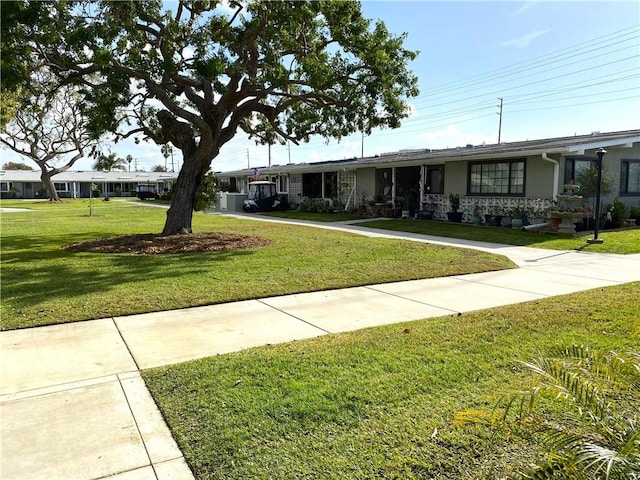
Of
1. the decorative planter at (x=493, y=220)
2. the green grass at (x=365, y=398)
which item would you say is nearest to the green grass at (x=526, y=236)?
the decorative planter at (x=493, y=220)

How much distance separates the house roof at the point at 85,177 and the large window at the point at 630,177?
51551 millimetres

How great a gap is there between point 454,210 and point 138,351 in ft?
54.6

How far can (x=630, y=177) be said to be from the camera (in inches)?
714

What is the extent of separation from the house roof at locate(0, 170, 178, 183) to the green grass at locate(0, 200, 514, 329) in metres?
51.8

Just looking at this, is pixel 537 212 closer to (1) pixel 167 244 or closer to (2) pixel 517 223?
(2) pixel 517 223

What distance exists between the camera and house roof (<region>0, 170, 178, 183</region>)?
6275 centimetres

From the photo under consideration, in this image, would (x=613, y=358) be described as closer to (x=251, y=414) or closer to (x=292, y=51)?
(x=251, y=414)

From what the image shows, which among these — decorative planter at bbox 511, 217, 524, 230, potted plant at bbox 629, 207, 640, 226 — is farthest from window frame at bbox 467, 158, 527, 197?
potted plant at bbox 629, 207, 640, 226

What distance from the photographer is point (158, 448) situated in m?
2.96

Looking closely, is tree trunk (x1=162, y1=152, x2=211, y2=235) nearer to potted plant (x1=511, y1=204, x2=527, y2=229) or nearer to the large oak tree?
the large oak tree

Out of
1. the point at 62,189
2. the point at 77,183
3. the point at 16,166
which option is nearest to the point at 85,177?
the point at 77,183

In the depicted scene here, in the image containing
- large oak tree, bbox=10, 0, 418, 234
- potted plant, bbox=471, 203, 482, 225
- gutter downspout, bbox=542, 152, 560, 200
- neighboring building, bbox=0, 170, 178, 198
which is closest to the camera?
large oak tree, bbox=10, 0, 418, 234

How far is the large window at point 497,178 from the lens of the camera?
1717 cm

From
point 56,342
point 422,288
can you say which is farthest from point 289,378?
point 422,288
